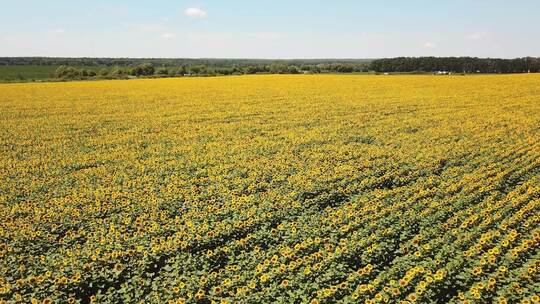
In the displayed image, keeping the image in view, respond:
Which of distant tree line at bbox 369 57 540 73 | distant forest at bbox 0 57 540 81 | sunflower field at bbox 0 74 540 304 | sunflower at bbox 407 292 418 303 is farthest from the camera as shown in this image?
distant tree line at bbox 369 57 540 73

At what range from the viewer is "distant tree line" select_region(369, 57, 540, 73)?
77.2 metres

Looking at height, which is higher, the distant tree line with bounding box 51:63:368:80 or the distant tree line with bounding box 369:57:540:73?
the distant tree line with bounding box 369:57:540:73

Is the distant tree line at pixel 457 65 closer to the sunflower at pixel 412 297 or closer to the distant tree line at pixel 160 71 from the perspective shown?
the distant tree line at pixel 160 71

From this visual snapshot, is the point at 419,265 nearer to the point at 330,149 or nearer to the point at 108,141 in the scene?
the point at 330,149

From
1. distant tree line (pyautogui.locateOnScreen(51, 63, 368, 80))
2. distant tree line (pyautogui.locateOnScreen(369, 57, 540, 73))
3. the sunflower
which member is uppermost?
distant tree line (pyautogui.locateOnScreen(369, 57, 540, 73))

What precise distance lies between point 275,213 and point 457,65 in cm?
8284

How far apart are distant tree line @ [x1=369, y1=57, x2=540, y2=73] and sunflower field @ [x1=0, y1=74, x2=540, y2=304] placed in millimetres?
63872

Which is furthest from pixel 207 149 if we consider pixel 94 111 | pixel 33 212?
pixel 94 111

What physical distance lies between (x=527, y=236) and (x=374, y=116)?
16.5 m

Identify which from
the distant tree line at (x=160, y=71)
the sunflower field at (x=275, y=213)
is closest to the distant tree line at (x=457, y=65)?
the distant tree line at (x=160, y=71)

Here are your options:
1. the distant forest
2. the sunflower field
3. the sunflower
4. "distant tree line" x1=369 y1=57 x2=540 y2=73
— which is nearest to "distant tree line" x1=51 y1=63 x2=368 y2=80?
the distant forest

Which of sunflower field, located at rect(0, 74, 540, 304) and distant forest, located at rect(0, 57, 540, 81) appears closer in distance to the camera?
sunflower field, located at rect(0, 74, 540, 304)

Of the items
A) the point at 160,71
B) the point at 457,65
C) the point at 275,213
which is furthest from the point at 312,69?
the point at 275,213

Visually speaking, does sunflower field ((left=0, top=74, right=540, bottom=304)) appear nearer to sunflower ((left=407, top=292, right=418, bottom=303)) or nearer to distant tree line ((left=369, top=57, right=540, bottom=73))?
sunflower ((left=407, top=292, right=418, bottom=303))
